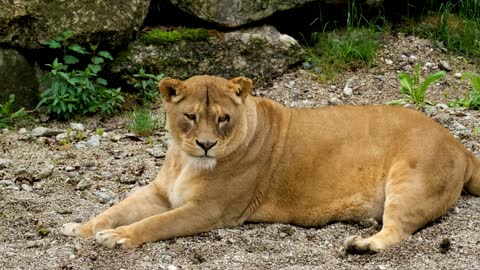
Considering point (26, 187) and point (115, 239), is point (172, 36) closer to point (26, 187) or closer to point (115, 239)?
point (26, 187)

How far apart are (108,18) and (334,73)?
2.16 metres

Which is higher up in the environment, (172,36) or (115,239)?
(172,36)

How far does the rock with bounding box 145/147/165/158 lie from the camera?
712 cm

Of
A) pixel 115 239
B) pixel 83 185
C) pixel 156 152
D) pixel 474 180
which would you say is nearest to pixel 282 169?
pixel 115 239

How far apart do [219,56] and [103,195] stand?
2727mm

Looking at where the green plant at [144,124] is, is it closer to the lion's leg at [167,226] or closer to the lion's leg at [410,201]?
the lion's leg at [167,226]

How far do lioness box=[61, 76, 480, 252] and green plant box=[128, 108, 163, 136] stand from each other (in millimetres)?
1876

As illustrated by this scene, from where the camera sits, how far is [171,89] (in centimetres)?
548

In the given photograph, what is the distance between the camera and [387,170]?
18.4 ft

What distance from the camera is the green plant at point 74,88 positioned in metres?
7.91

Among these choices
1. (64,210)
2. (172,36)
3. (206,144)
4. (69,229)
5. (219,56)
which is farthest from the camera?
(219,56)

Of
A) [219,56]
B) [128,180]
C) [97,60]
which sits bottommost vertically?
[128,180]

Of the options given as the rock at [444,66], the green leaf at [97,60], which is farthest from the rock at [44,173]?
the rock at [444,66]

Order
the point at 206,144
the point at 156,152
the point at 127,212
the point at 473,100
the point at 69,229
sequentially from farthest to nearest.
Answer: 1. the point at 473,100
2. the point at 156,152
3. the point at 127,212
4. the point at 69,229
5. the point at 206,144
